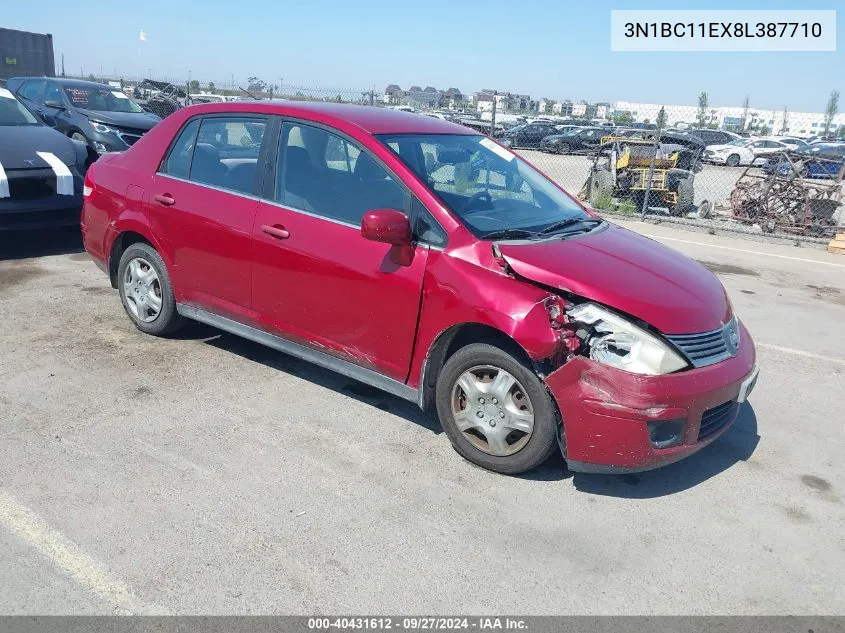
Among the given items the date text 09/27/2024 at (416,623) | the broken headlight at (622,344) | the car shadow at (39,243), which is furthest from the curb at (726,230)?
the date text 09/27/2024 at (416,623)

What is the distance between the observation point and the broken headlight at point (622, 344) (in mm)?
3225

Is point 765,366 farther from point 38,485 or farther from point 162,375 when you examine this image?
point 38,485

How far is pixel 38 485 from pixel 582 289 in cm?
269

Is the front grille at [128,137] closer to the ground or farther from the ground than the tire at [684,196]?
farther from the ground

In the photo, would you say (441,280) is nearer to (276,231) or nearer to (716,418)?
(276,231)

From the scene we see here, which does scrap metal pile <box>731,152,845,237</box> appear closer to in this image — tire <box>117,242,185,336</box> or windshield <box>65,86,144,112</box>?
tire <box>117,242,185,336</box>

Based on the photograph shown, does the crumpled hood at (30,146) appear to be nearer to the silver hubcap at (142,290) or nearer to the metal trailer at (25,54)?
the silver hubcap at (142,290)

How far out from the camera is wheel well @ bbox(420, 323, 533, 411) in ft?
11.3

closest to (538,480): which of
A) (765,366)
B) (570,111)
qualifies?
(765,366)

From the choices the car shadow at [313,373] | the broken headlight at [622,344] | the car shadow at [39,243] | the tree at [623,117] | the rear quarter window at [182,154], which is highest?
the tree at [623,117]

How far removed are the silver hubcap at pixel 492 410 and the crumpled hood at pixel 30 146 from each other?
18.3 feet

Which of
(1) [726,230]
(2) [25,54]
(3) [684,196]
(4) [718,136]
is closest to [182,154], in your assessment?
(1) [726,230]

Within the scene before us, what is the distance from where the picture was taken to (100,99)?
13062 millimetres

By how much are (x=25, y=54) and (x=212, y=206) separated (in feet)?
88.7
